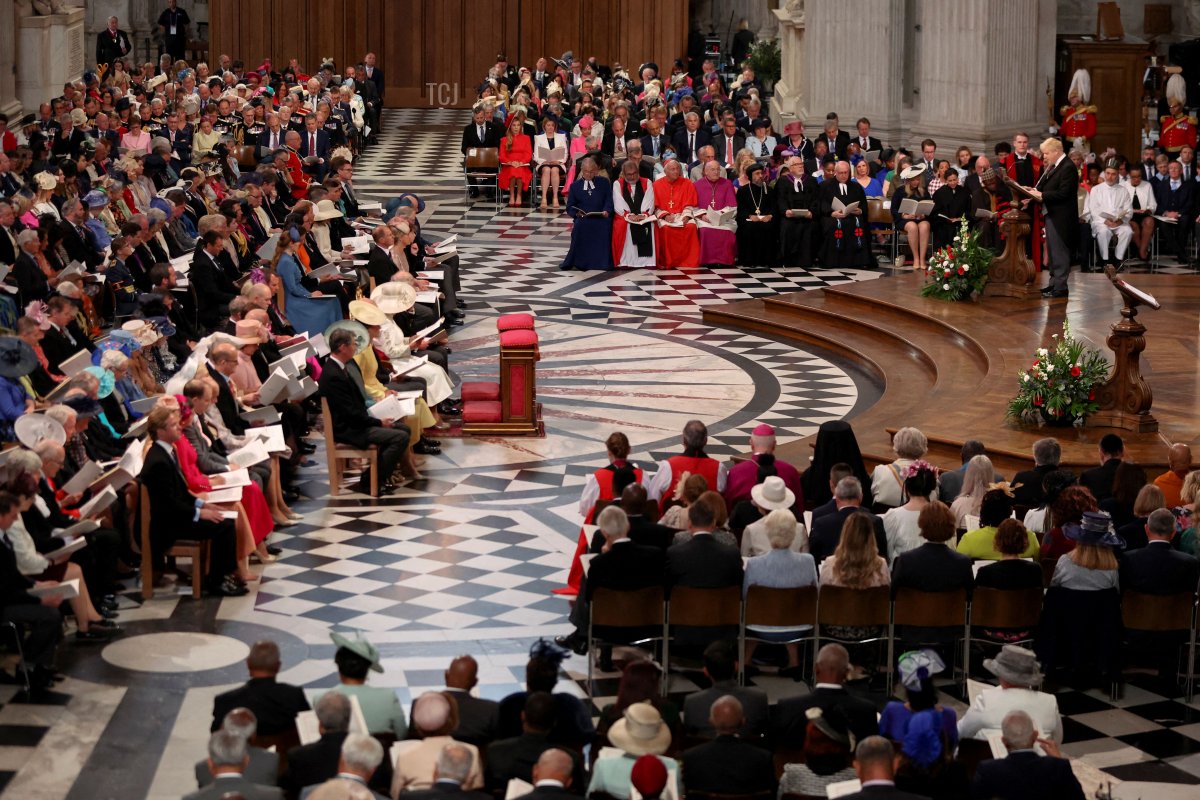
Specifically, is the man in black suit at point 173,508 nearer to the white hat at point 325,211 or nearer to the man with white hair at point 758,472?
the man with white hair at point 758,472

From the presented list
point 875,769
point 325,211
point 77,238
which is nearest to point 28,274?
point 77,238

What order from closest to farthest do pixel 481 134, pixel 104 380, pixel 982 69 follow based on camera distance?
pixel 104 380
pixel 982 69
pixel 481 134

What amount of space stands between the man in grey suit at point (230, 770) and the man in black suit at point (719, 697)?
1888 millimetres

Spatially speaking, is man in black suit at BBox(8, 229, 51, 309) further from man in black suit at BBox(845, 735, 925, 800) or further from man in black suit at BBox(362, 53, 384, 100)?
man in black suit at BBox(362, 53, 384, 100)

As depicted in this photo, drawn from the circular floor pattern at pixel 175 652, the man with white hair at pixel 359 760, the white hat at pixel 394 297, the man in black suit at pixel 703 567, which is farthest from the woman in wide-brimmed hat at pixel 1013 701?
the white hat at pixel 394 297

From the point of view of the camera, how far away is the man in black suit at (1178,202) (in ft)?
68.0

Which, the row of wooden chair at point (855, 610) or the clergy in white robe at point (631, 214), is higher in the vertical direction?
the clergy in white robe at point (631, 214)

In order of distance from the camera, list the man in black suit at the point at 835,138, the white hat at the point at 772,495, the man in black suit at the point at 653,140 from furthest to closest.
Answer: the man in black suit at the point at 653,140 < the man in black suit at the point at 835,138 < the white hat at the point at 772,495

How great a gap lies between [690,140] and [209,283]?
36.5 ft

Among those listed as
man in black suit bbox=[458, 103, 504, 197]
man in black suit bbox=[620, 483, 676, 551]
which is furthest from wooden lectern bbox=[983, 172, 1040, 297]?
man in black suit bbox=[458, 103, 504, 197]

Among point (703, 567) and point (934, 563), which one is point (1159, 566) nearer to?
point (934, 563)

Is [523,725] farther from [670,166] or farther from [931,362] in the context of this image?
[670,166]

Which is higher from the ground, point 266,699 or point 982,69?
point 982,69

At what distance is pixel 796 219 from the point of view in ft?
70.8
